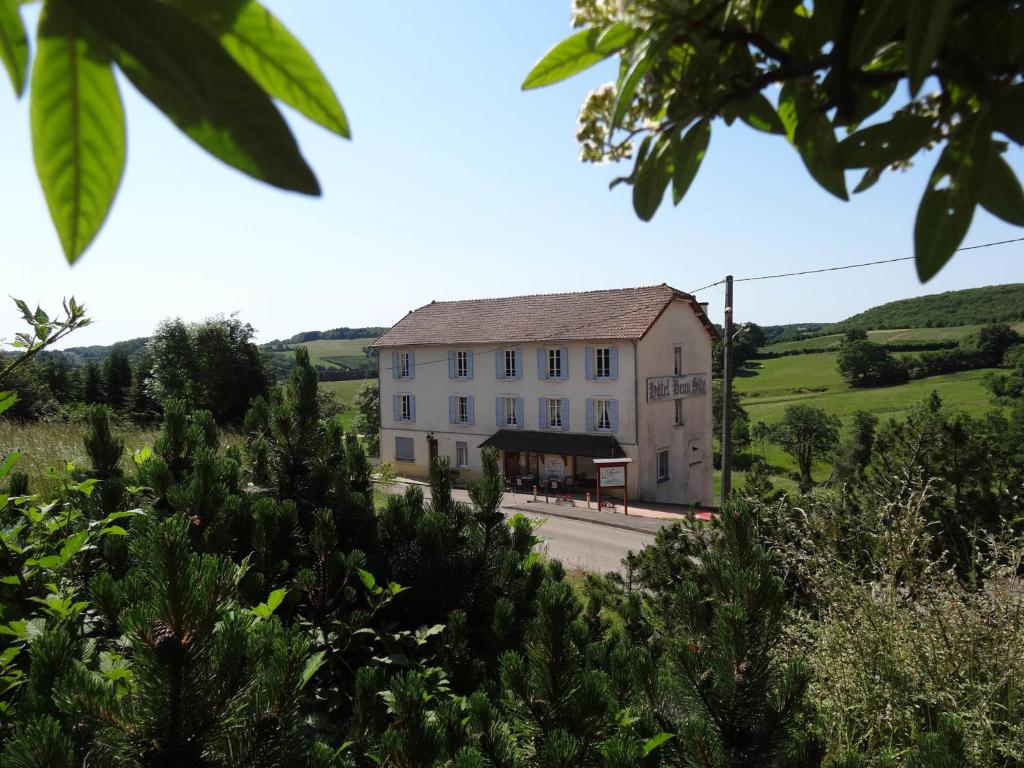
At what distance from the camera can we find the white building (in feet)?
73.0

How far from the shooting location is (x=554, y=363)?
23750mm

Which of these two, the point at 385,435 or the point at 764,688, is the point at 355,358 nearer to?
the point at 385,435

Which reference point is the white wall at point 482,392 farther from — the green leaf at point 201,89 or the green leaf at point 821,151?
the green leaf at point 201,89

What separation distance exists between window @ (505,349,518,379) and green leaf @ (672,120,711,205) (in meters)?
24.2

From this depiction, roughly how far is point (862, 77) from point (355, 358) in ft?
234

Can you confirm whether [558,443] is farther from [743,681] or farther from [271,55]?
[271,55]

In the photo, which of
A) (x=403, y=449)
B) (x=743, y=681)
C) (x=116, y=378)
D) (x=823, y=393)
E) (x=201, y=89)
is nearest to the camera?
(x=201, y=89)

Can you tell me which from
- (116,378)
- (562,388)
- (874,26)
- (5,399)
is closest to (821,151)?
(874,26)

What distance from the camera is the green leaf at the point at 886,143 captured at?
21.1 inches

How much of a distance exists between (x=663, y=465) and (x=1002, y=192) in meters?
23.7

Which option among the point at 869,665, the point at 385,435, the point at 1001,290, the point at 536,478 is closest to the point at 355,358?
the point at 385,435

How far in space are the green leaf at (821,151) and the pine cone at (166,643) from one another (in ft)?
5.38

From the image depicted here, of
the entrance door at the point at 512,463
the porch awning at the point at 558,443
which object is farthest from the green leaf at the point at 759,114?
the entrance door at the point at 512,463

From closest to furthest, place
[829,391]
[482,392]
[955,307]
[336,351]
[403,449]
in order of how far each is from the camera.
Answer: [955,307]
[482,392]
[403,449]
[829,391]
[336,351]
